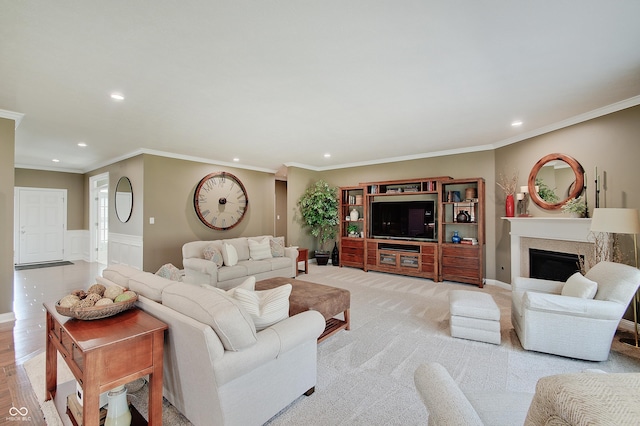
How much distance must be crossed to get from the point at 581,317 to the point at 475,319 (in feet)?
2.73

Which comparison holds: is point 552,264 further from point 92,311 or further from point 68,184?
point 68,184

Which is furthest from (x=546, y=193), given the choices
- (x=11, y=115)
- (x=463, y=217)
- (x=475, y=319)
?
(x=11, y=115)

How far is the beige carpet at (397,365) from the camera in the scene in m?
1.83

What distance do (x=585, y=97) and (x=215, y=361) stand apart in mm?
4335

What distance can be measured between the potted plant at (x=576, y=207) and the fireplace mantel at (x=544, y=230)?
0.10 m

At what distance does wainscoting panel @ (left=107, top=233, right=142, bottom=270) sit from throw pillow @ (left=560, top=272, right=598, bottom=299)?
21.0ft

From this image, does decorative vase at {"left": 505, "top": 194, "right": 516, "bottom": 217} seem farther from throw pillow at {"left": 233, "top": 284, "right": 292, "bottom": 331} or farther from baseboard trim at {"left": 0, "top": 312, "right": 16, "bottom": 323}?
baseboard trim at {"left": 0, "top": 312, "right": 16, "bottom": 323}

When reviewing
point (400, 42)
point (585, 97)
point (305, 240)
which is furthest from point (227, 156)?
point (585, 97)

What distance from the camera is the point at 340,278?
18.4 feet

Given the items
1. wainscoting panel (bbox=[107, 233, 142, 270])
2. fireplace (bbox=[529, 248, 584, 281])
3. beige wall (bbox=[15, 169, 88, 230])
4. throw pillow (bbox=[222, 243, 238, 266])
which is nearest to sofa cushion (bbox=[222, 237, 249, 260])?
throw pillow (bbox=[222, 243, 238, 266])

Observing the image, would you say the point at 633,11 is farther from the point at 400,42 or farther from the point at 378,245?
the point at 378,245

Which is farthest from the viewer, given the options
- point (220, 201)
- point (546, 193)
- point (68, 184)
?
point (68, 184)

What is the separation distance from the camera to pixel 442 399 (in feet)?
3.20

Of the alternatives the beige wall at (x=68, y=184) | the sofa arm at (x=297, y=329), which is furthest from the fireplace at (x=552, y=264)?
the beige wall at (x=68, y=184)
